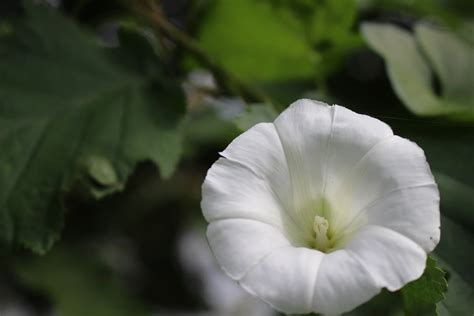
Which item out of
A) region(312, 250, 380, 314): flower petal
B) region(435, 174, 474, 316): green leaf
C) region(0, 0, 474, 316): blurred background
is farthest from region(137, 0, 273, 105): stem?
region(312, 250, 380, 314): flower petal

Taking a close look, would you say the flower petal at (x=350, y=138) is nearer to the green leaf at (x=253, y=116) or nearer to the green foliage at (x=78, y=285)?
the green leaf at (x=253, y=116)

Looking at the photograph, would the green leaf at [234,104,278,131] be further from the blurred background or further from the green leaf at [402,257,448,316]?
the green leaf at [402,257,448,316]

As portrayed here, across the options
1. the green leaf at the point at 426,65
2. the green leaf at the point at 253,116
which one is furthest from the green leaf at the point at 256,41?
the green leaf at the point at 253,116

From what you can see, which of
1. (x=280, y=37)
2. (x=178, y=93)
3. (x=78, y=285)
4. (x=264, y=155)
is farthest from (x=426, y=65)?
(x=78, y=285)

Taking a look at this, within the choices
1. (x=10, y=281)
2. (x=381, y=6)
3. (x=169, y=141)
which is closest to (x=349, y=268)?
(x=169, y=141)

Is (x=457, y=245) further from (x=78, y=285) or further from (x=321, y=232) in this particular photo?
(x=78, y=285)

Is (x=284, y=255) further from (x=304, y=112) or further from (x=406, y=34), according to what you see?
(x=406, y=34)
